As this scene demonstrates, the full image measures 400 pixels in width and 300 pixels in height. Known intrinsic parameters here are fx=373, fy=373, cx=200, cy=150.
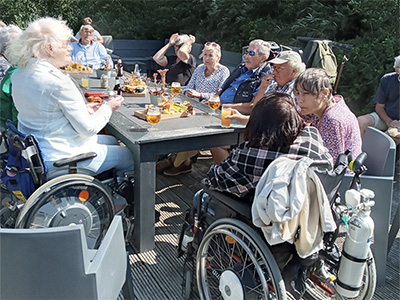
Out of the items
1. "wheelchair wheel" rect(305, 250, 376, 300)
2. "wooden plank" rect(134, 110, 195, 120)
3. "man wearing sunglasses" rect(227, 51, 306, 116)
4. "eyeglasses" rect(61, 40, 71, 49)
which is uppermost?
"eyeglasses" rect(61, 40, 71, 49)

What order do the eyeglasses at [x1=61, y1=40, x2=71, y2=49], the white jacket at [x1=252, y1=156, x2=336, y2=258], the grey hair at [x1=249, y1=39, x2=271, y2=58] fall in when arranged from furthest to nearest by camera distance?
the grey hair at [x1=249, y1=39, x2=271, y2=58]
the eyeglasses at [x1=61, y1=40, x2=71, y2=49]
the white jacket at [x1=252, y1=156, x2=336, y2=258]

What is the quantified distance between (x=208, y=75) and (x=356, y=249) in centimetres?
270

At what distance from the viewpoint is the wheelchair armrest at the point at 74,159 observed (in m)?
2.11

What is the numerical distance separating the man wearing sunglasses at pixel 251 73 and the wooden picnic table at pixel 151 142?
78 cm

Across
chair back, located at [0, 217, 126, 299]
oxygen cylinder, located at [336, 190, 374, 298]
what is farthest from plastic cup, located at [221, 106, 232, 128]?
chair back, located at [0, 217, 126, 299]

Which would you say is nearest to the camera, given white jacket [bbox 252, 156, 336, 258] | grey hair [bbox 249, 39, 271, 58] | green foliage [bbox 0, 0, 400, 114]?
white jacket [bbox 252, 156, 336, 258]

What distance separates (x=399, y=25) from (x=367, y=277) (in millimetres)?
4244

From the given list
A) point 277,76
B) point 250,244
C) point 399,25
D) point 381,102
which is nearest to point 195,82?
point 277,76

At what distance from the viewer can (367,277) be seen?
1758 mm

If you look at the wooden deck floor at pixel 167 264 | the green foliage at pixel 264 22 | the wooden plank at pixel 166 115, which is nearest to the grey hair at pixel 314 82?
the wooden plank at pixel 166 115

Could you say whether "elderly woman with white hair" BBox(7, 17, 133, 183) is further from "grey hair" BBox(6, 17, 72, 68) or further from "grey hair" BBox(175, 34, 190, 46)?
"grey hair" BBox(175, 34, 190, 46)

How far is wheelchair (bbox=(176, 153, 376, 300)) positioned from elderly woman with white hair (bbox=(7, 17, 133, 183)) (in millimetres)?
809

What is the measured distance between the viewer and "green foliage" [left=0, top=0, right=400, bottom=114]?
502cm

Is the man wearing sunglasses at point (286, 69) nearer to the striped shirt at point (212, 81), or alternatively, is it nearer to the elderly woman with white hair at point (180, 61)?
the striped shirt at point (212, 81)
